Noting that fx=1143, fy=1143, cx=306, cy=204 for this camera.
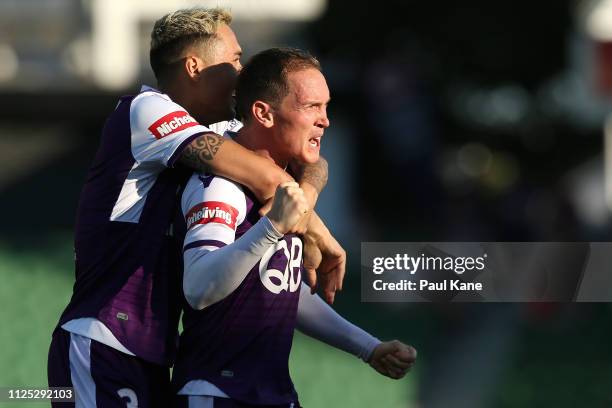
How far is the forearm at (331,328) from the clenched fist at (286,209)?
0.73 m

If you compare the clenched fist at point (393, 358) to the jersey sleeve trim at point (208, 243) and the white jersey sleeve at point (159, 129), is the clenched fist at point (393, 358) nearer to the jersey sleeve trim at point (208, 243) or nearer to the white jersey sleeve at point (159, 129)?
the jersey sleeve trim at point (208, 243)

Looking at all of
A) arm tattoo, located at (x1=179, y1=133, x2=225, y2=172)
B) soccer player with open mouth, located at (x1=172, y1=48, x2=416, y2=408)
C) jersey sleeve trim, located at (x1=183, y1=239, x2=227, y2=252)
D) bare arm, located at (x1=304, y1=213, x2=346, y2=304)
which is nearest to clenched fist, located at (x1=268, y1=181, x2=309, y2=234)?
soccer player with open mouth, located at (x1=172, y1=48, x2=416, y2=408)

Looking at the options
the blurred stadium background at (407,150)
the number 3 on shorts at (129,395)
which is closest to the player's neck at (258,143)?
the number 3 on shorts at (129,395)

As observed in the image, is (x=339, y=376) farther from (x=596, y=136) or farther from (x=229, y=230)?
(x=596, y=136)

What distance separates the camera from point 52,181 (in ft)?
42.4

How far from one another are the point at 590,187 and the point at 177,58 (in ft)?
73.4

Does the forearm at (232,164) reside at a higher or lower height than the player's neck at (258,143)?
lower

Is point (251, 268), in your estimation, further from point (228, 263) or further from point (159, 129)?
point (159, 129)

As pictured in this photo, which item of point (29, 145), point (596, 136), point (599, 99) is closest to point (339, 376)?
point (599, 99)

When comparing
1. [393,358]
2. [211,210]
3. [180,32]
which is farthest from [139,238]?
[393,358]

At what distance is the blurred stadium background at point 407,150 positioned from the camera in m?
9.01

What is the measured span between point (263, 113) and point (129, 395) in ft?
3.21

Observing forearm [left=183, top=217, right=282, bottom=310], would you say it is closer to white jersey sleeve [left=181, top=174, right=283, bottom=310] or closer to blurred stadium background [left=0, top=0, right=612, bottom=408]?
white jersey sleeve [left=181, top=174, right=283, bottom=310]

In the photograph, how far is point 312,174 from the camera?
12.6 feet
